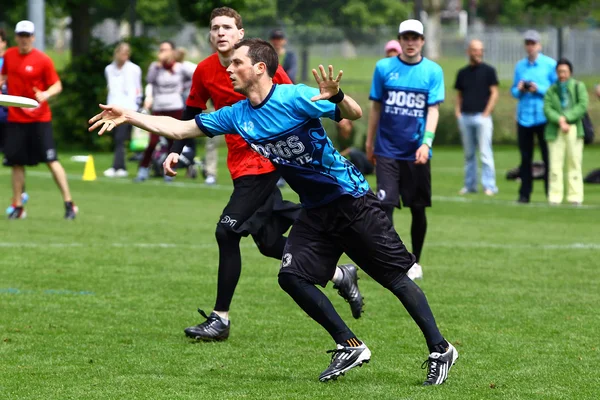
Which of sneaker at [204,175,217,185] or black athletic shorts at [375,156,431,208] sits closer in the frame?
black athletic shorts at [375,156,431,208]

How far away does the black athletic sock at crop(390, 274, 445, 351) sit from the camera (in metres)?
6.30

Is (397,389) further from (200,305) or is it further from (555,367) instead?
(200,305)

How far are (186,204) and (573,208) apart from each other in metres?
5.13

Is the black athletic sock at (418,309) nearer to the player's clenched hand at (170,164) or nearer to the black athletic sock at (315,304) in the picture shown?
the black athletic sock at (315,304)

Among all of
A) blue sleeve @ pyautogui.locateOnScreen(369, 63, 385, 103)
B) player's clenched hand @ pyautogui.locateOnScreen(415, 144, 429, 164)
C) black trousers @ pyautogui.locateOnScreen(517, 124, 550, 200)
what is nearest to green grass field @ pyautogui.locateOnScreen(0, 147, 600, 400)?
player's clenched hand @ pyautogui.locateOnScreen(415, 144, 429, 164)

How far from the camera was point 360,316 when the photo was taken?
8.05 m

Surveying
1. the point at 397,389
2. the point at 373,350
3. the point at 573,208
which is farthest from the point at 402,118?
the point at 573,208

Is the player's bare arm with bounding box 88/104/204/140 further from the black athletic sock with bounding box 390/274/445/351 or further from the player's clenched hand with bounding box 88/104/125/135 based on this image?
the black athletic sock with bounding box 390/274/445/351

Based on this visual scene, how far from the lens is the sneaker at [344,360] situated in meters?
6.31

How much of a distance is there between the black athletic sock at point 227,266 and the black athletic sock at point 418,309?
157cm

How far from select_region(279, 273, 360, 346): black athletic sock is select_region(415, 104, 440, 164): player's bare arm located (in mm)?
3385

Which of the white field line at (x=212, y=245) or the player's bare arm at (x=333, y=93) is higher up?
the player's bare arm at (x=333, y=93)

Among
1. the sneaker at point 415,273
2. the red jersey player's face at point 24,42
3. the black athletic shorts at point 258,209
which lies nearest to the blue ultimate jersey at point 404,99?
the sneaker at point 415,273

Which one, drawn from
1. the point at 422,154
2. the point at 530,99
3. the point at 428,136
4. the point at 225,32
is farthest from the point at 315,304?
the point at 530,99
